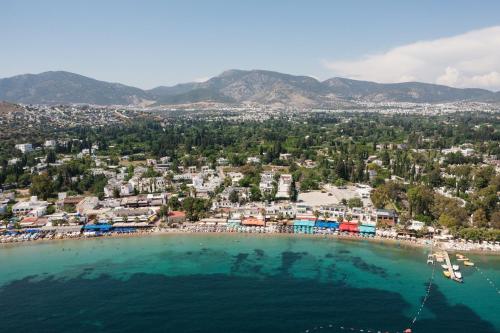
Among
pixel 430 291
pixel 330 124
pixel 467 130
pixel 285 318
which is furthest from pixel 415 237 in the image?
pixel 330 124

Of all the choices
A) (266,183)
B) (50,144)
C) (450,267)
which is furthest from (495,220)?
(50,144)

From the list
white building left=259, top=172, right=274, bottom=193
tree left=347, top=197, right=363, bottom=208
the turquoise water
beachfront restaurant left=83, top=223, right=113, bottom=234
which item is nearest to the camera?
the turquoise water

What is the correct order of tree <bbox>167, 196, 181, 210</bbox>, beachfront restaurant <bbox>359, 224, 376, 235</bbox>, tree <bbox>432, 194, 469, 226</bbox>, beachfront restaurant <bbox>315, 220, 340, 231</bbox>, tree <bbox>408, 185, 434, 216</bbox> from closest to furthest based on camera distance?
tree <bbox>432, 194, 469, 226</bbox>, beachfront restaurant <bbox>359, 224, 376, 235</bbox>, beachfront restaurant <bbox>315, 220, 340, 231</bbox>, tree <bbox>408, 185, 434, 216</bbox>, tree <bbox>167, 196, 181, 210</bbox>

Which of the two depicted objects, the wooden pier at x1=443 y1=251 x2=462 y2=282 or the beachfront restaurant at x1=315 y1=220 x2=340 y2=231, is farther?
the beachfront restaurant at x1=315 y1=220 x2=340 y2=231

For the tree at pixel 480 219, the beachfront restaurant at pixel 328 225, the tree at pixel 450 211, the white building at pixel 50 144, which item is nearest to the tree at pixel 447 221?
the tree at pixel 450 211

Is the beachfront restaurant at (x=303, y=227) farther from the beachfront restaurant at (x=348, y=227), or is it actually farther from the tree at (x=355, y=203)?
the tree at (x=355, y=203)

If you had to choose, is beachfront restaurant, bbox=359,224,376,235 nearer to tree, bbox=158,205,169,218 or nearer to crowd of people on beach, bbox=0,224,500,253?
crowd of people on beach, bbox=0,224,500,253

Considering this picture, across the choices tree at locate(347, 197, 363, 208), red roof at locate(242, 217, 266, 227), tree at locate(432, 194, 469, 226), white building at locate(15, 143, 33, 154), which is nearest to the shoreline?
red roof at locate(242, 217, 266, 227)
